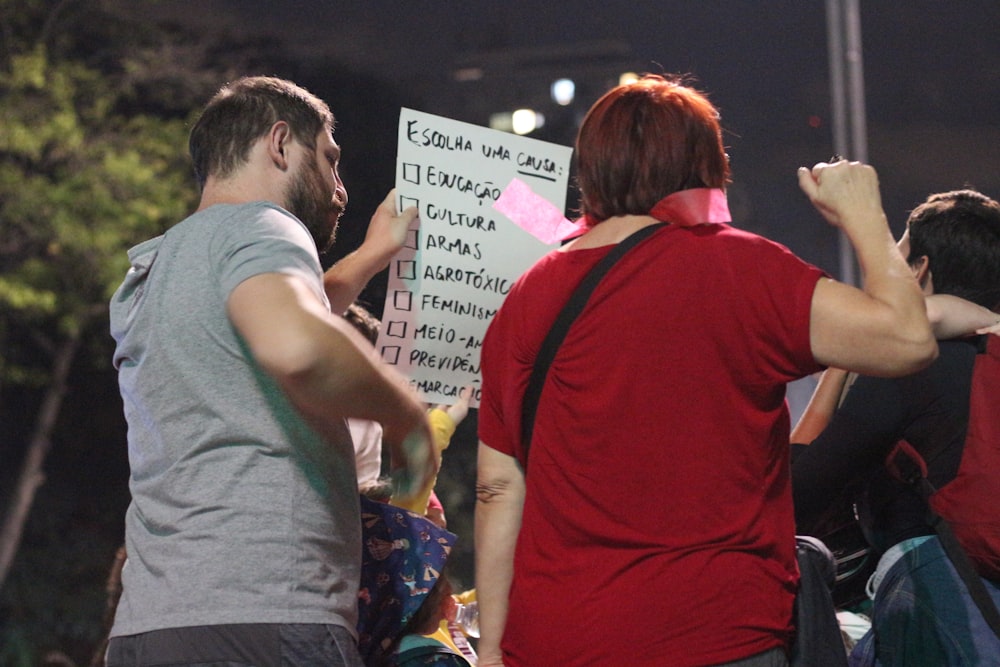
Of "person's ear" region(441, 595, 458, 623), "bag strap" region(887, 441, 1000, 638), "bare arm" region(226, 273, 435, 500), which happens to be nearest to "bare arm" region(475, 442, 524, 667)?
"bare arm" region(226, 273, 435, 500)

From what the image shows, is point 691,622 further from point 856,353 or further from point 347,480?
point 347,480

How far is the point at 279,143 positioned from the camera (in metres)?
2.05

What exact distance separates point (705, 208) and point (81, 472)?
39.3 feet

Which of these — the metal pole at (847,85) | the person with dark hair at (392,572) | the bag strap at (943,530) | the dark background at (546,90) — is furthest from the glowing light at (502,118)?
the person with dark hair at (392,572)

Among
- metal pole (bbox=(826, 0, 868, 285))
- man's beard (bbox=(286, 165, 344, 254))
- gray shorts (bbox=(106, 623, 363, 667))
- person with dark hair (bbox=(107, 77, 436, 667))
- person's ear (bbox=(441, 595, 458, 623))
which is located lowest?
person's ear (bbox=(441, 595, 458, 623))

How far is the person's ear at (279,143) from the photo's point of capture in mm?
2029

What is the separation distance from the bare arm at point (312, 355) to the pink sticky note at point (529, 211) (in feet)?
3.38

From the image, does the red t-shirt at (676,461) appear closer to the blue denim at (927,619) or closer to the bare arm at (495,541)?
the bare arm at (495,541)

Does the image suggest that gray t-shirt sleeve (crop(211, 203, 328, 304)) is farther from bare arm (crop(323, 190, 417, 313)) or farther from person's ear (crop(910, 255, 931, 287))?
person's ear (crop(910, 255, 931, 287))

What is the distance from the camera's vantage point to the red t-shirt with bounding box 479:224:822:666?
1.72m

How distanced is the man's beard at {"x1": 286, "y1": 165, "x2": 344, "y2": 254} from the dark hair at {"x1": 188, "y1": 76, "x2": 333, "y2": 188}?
0.07 m

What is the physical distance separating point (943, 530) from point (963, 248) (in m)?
0.70

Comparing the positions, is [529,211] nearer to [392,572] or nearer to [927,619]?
[392,572]

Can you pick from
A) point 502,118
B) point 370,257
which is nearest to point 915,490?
point 370,257
